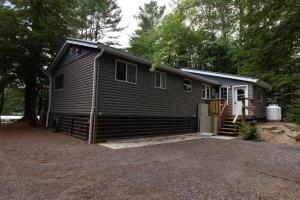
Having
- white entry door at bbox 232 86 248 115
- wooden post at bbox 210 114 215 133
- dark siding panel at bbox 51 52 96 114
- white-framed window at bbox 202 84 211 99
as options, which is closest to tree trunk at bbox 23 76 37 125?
dark siding panel at bbox 51 52 96 114

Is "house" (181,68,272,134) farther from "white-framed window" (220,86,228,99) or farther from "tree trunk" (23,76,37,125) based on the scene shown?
"tree trunk" (23,76,37,125)

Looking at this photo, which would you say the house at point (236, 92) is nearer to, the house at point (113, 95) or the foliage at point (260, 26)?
the house at point (113, 95)

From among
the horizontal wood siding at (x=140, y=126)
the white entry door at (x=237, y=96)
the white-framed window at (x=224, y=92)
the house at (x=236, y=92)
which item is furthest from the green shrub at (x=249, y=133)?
the white-framed window at (x=224, y=92)

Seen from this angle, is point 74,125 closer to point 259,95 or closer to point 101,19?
point 259,95

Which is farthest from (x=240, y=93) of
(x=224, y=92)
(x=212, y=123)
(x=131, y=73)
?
(x=131, y=73)

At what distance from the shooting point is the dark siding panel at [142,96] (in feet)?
33.0

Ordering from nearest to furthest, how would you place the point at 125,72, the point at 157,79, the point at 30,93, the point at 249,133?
1. the point at 125,72
2. the point at 249,133
3. the point at 157,79
4. the point at 30,93

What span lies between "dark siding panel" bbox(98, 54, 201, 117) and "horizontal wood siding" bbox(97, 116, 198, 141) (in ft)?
0.84

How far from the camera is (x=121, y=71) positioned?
10.8 meters

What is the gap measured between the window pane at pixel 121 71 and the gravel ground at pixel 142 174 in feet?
11.6

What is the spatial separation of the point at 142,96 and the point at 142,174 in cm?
654

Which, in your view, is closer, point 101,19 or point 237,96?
point 237,96

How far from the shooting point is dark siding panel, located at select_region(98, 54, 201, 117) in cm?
1005

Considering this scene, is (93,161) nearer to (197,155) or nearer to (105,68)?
(197,155)
